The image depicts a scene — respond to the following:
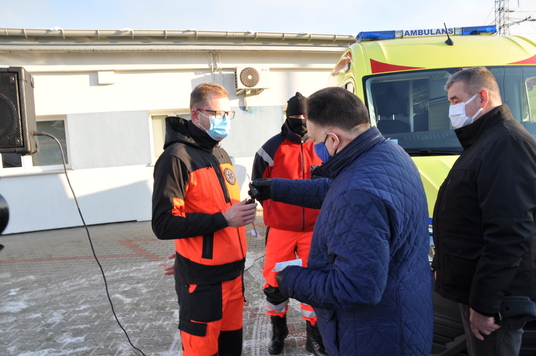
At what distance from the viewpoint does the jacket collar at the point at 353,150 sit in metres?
1.59

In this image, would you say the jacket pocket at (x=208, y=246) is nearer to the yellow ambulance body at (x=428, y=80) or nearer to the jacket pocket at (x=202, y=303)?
the jacket pocket at (x=202, y=303)

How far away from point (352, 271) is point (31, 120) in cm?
254

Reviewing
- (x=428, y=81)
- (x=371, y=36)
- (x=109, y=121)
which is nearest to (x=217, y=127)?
(x=428, y=81)

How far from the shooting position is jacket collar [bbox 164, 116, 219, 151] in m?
2.39

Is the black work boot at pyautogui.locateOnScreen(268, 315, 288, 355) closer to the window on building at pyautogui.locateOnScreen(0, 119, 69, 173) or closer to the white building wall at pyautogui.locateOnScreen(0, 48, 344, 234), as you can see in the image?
the white building wall at pyautogui.locateOnScreen(0, 48, 344, 234)

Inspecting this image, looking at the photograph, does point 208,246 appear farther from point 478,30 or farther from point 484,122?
point 478,30

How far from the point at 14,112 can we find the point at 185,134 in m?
1.22

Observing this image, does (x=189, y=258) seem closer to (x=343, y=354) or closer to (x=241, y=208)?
(x=241, y=208)

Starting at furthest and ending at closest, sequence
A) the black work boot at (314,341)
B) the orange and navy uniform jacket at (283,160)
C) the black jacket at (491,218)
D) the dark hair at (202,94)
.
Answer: the orange and navy uniform jacket at (283,160) → the black work boot at (314,341) → the dark hair at (202,94) → the black jacket at (491,218)

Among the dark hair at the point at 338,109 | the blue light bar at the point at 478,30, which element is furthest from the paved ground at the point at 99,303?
the blue light bar at the point at 478,30

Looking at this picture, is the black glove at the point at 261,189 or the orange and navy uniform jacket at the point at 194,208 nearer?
the orange and navy uniform jacket at the point at 194,208

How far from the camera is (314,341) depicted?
3.29 m

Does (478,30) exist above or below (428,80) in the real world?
above

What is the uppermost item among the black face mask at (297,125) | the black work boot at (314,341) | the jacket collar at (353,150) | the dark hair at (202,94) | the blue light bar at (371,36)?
the blue light bar at (371,36)
